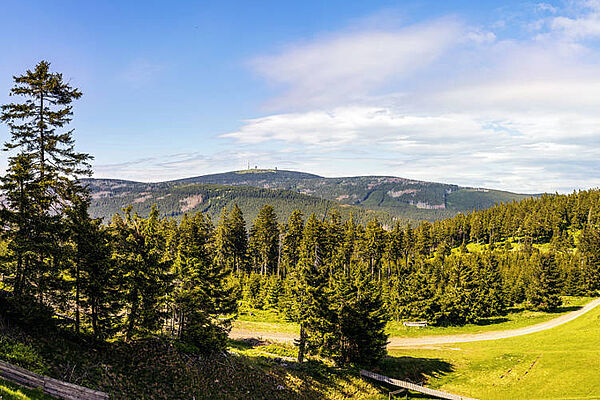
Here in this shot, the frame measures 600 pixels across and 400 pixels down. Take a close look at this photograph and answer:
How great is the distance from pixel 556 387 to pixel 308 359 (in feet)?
85.3

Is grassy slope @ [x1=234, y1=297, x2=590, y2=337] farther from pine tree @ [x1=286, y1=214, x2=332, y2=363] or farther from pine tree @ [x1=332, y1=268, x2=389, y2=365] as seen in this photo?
pine tree @ [x1=286, y1=214, x2=332, y2=363]

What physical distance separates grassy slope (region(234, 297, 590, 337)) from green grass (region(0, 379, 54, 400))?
122 feet

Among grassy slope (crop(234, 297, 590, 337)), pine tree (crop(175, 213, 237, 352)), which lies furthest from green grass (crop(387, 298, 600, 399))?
pine tree (crop(175, 213, 237, 352))

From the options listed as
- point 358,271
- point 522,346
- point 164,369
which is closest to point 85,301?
point 164,369

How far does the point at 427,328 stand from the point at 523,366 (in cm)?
1918

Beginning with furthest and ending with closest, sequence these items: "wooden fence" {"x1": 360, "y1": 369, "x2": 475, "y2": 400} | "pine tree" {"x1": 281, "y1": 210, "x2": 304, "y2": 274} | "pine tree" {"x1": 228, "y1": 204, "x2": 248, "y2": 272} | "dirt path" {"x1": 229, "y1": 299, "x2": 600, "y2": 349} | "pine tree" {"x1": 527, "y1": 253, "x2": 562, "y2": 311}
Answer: "pine tree" {"x1": 228, "y1": 204, "x2": 248, "y2": 272}, "pine tree" {"x1": 281, "y1": 210, "x2": 304, "y2": 274}, "pine tree" {"x1": 527, "y1": 253, "x2": 562, "y2": 311}, "dirt path" {"x1": 229, "y1": 299, "x2": 600, "y2": 349}, "wooden fence" {"x1": 360, "y1": 369, "x2": 475, "y2": 400}

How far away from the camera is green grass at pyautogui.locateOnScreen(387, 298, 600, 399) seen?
115ft

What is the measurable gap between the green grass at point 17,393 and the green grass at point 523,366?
3483 cm

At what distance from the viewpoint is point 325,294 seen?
37250 millimetres

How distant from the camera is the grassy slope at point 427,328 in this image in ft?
174

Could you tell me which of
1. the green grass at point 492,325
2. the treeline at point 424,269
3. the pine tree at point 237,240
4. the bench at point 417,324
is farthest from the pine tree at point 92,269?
the pine tree at point 237,240

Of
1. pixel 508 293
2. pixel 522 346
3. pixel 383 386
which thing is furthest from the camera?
pixel 508 293

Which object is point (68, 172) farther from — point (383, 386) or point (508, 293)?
point (508, 293)

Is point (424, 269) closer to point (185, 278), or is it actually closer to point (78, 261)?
point (185, 278)
